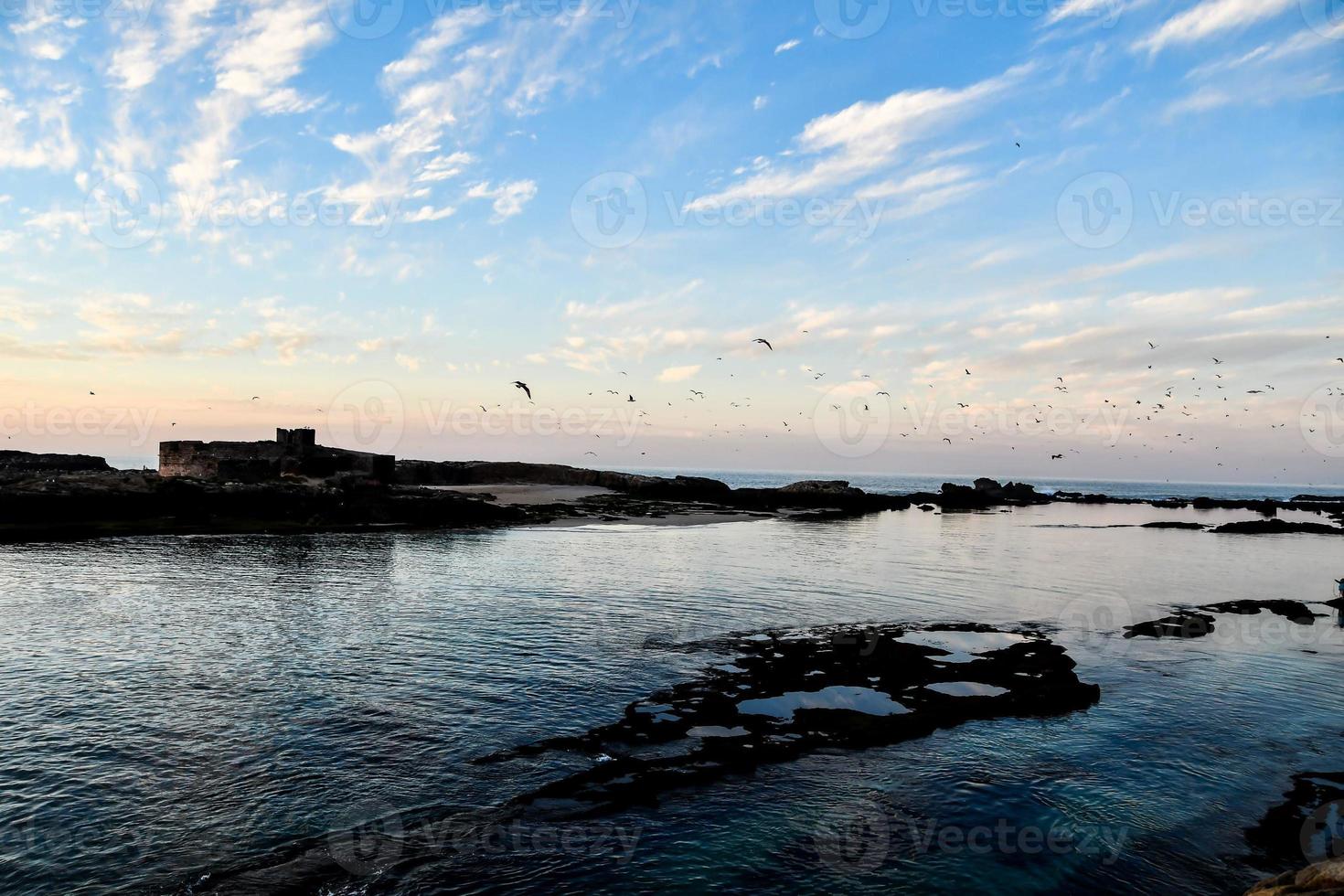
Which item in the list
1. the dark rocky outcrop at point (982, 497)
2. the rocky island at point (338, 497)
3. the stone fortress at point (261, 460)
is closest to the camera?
the rocky island at point (338, 497)

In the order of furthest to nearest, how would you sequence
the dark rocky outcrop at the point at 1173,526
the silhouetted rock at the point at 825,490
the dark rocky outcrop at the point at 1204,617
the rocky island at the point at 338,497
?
the silhouetted rock at the point at 825,490
the dark rocky outcrop at the point at 1173,526
the rocky island at the point at 338,497
the dark rocky outcrop at the point at 1204,617

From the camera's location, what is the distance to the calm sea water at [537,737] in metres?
10.6

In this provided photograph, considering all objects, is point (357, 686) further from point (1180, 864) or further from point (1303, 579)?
point (1303, 579)

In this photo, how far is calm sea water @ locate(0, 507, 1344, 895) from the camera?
10602mm

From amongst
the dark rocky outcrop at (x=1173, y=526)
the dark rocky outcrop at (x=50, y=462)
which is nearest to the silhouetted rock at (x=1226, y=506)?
the dark rocky outcrop at (x=1173, y=526)

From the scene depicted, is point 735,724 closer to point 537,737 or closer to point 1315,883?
point 537,737

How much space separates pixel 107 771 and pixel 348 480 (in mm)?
57172

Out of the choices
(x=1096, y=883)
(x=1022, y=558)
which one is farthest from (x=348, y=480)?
(x=1096, y=883)

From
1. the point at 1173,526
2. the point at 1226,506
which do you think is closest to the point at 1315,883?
the point at 1173,526

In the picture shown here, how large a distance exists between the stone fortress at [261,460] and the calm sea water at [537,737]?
109 feet

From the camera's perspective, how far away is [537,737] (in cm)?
1480

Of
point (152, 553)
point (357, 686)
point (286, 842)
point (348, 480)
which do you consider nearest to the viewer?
point (286, 842)

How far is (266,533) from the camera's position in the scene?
50531 mm

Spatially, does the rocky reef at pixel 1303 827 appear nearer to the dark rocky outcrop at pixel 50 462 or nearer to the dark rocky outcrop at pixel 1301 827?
the dark rocky outcrop at pixel 1301 827
